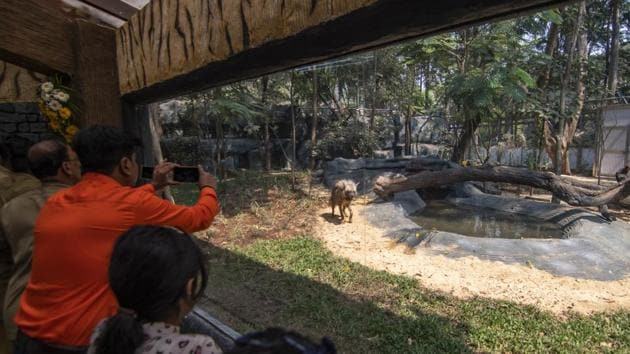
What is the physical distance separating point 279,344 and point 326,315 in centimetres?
365

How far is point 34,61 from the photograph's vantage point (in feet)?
7.85

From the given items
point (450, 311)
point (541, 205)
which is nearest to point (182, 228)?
point (450, 311)

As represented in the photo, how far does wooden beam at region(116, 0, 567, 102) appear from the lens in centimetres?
111

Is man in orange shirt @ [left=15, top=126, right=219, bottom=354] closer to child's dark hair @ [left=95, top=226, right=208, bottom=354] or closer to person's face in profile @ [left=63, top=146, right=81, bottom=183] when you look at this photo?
child's dark hair @ [left=95, top=226, right=208, bottom=354]

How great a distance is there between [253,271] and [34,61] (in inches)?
156

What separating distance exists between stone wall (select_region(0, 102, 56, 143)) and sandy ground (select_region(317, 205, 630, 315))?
4.65 m

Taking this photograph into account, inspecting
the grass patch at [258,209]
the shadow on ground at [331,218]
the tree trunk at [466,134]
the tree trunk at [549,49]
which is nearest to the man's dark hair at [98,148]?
the grass patch at [258,209]

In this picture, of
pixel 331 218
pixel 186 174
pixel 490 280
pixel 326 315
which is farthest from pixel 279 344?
pixel 331 218

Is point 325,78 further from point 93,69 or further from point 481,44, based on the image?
point 93,69

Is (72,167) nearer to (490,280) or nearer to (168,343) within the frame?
(168,343)

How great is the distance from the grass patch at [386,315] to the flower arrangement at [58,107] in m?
2.29

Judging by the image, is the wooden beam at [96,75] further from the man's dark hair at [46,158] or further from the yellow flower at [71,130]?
the man's dark hair at [46,158]

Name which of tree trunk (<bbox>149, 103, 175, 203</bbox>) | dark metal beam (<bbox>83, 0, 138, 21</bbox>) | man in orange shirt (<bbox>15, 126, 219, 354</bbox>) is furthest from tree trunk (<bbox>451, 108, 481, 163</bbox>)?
man in orange shirt (<bbox>15, 126, 219, 354</bbox>)

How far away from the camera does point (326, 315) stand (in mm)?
4258
